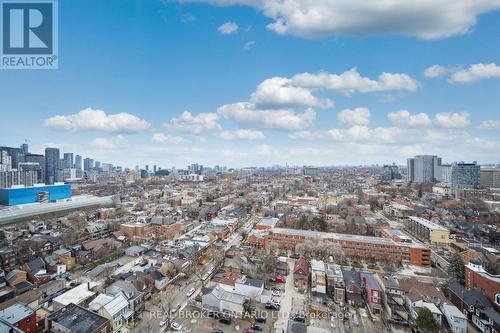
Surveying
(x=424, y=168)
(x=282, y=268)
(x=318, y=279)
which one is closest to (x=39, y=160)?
(x=282, y=268)

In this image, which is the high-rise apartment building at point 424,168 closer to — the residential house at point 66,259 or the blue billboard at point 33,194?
the residential house at point 66,259

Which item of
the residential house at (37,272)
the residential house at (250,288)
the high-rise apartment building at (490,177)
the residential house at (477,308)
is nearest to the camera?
the residential house at (477,308)

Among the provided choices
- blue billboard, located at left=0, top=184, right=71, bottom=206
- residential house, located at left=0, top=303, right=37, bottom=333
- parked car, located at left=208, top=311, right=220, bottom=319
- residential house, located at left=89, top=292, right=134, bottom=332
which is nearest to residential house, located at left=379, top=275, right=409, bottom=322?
parked car, located at left=208, top=311, right=220, bottom=319

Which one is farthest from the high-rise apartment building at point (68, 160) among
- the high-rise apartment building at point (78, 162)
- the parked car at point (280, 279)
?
A: the parked car at point (280, 279)

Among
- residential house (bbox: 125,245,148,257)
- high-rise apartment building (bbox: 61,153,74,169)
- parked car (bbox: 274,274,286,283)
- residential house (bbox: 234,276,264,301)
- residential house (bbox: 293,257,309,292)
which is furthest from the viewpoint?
high-rise apartment building (bbox: 61,153,74,169)

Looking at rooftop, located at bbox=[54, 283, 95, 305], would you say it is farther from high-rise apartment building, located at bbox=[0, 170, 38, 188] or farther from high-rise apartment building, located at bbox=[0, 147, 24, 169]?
high-rise apartment building, located at bbox=[0, 147, 24, 169]

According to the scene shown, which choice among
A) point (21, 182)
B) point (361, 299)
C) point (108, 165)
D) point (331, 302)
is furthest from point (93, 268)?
point (108, 165)
